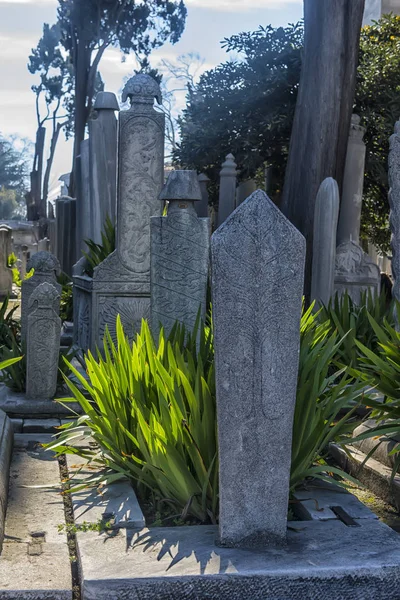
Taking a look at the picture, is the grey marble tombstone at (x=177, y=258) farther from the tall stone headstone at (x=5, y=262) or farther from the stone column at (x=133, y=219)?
the tall stone headstone at (x=5, y=262)

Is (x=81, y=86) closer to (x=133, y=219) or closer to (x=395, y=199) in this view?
(x=133, y=219)

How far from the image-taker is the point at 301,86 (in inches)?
484

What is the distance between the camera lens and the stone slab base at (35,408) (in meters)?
6.41

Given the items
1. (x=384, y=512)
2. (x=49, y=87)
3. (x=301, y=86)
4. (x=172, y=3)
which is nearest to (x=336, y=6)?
(x=301, y=86)

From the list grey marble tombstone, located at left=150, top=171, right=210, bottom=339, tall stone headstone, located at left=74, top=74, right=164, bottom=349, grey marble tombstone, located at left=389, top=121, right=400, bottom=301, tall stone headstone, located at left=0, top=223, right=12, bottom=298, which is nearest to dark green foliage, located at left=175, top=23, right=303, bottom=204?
tall stone headstone, located at left=0, top=223, right=12, bottom=298

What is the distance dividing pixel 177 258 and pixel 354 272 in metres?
4.57

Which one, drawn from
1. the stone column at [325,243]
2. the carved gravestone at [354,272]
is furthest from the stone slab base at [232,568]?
the carved gravestone at [354,272]

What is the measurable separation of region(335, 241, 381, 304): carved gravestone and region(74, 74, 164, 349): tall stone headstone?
122 inches

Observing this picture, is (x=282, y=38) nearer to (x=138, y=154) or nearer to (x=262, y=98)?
(x=262, y=98)

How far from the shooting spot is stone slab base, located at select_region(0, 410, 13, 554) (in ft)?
13.5

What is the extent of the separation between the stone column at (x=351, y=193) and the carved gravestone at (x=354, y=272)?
2.02m

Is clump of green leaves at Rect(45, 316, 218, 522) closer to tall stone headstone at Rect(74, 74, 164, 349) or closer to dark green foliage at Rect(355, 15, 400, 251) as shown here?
tall stone headstone at Rect(74, 74, 164, 349)

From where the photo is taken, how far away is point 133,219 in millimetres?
8516

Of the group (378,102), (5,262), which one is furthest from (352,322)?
(5,262)
